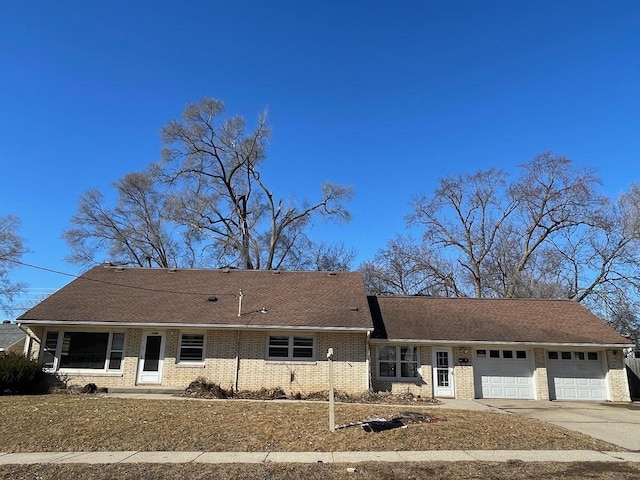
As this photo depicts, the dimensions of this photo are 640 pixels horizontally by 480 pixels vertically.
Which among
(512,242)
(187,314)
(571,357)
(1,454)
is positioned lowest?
(1,454)

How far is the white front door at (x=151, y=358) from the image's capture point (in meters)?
18.5

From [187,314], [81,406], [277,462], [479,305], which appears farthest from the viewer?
[479,305]

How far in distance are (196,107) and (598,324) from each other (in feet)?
100

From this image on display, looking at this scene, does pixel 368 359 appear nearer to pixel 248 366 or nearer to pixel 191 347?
pixel 248 366

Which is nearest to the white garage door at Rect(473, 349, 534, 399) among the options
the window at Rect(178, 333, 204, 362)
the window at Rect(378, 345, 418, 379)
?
the window at Rect(378, 345, 418, 379)

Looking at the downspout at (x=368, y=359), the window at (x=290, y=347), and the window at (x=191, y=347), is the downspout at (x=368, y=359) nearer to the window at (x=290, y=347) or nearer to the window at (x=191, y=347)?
the window at (x=290, y=347)

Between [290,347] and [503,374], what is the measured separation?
8966mm

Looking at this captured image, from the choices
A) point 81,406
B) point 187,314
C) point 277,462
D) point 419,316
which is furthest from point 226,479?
point 419,316

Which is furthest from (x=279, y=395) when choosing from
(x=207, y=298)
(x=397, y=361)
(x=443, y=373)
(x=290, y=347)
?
(x=443, y=373)

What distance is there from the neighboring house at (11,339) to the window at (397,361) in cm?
2227

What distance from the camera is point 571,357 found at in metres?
20.1

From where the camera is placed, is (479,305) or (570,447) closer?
(570,447)

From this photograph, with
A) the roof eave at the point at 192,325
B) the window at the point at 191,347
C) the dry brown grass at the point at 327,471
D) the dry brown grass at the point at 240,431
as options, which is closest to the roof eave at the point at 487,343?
the roof eave at the point at 192,325

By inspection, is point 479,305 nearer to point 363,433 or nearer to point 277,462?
point 363,433
